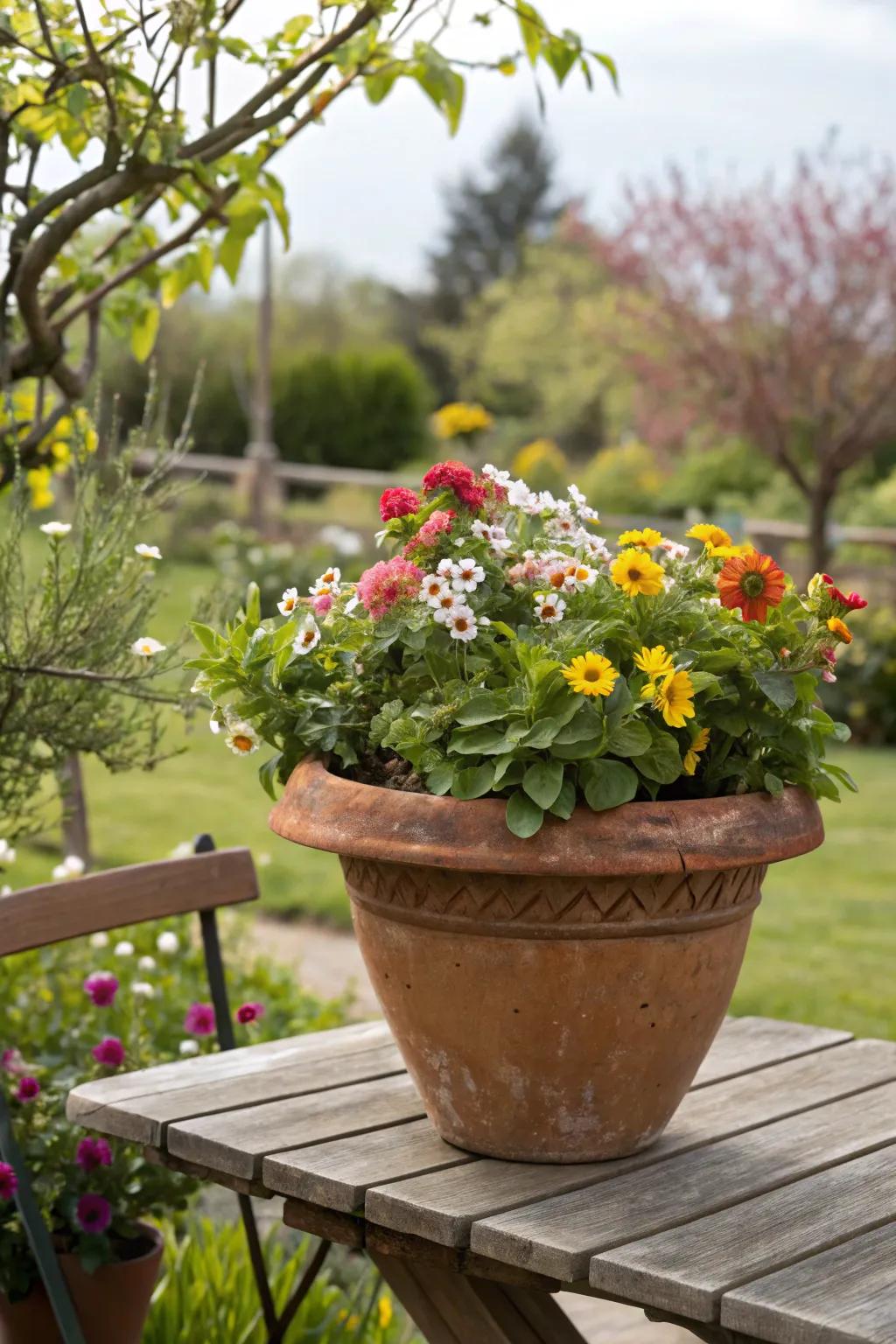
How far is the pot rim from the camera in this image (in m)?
1.44

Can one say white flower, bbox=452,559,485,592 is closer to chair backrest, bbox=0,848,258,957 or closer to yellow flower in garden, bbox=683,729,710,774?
yellow flower in garden, bbox=683,729,710,774

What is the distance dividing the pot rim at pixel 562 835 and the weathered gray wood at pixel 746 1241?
324 mm

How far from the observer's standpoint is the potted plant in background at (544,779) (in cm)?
146

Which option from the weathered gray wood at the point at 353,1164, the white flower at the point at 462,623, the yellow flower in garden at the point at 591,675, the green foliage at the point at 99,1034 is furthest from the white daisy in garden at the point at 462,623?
the green foliage at the point at 99,1034

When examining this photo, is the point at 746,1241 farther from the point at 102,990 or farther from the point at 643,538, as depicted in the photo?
the point at 102,990

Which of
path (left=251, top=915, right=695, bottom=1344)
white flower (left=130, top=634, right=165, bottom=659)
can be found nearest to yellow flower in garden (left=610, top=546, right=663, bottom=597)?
white flower (left=130, top=634, right=165, bottom=659)

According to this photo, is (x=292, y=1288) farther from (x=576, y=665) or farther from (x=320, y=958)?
(x=320, y=958)

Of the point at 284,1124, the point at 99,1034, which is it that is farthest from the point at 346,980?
the point at 284,1124

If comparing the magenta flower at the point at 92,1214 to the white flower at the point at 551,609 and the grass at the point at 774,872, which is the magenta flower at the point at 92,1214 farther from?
the grass at the point at 774,872

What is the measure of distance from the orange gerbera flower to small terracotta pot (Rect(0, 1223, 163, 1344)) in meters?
1.32

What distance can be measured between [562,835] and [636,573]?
11.3 inches

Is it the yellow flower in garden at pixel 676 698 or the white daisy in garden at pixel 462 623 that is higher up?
the white daisy in garden at pixel 462 623

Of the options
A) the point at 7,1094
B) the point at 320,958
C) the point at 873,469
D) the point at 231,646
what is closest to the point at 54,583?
the point at 231,646

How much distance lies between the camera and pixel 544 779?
1.45 m
